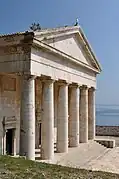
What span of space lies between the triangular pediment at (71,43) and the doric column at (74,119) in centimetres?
312

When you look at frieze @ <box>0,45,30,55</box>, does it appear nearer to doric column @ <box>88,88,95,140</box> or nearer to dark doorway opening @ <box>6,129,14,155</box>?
dark doorway opening @ <box>6,129,14,155</box>

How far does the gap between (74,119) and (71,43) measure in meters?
7.24

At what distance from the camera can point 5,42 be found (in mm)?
18078

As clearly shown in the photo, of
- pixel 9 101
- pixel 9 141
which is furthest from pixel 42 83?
pixel 9 141

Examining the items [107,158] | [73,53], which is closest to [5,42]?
[73,53]

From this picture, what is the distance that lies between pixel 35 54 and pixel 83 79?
39.6 ft

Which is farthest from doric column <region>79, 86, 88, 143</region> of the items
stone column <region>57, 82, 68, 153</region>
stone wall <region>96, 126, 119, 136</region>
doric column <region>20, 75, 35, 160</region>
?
stone wall <region>96, 126, 119, 136</region>

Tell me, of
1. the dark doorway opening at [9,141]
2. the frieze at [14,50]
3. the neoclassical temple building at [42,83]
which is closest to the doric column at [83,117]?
the neoclassical temple building at [42,83]

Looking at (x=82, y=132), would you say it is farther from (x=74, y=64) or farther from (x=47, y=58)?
(x=47, y=58)

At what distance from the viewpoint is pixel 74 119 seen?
28.1 m

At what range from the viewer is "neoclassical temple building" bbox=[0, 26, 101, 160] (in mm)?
18000

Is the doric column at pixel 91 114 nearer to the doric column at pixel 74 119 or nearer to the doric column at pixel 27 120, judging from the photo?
the doric column at pixel 74 119

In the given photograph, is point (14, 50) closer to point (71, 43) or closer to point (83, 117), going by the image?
point (71, 43)

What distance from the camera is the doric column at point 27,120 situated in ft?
58.6
